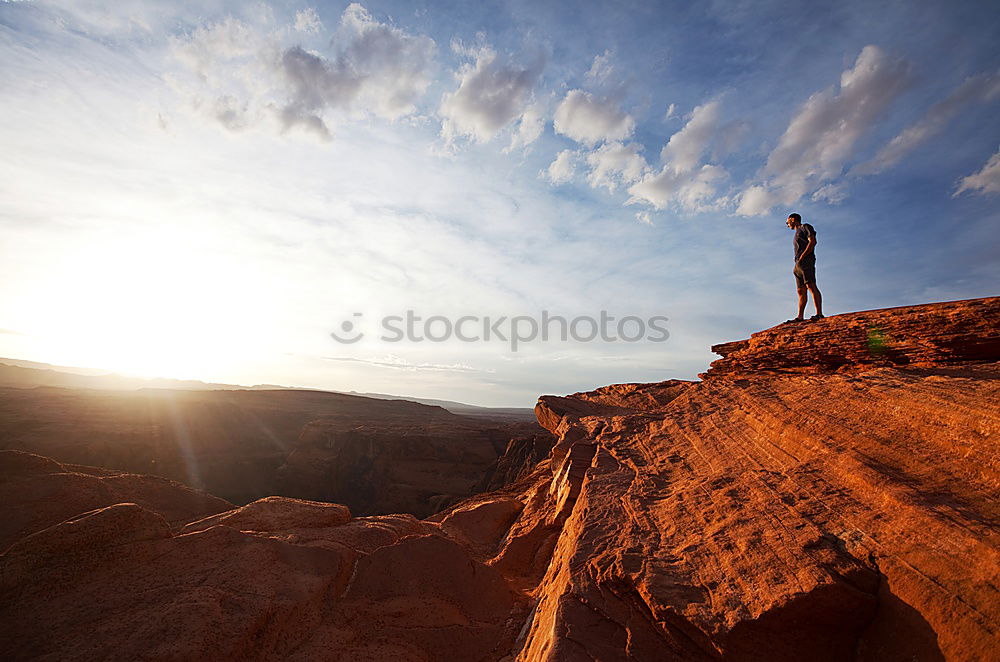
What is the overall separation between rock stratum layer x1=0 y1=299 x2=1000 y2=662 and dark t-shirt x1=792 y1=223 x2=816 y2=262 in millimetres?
2083

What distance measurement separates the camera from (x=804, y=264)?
7906 mm

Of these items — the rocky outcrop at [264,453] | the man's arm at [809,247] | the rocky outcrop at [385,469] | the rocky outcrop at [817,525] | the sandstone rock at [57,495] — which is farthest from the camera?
the rocky outcrop at [264,453]

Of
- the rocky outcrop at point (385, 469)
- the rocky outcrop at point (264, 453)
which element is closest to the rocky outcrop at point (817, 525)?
the rocky outcrop at point (264, 453)

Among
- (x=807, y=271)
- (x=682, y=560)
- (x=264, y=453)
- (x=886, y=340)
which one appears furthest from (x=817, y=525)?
(x=264, y=453)

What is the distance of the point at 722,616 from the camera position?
120 inches

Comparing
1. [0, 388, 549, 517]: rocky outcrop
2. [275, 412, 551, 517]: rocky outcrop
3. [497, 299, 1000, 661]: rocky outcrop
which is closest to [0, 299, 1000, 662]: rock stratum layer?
[497, 299, 1000, 661]: rocky outcrop

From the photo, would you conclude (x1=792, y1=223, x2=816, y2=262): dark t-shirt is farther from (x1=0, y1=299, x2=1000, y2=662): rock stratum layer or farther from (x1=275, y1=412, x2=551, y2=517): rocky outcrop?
(x1=275, y1=412, x2=551, y2=517): rocky outcrop

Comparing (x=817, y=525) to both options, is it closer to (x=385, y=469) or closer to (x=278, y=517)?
(x=278, y=517)

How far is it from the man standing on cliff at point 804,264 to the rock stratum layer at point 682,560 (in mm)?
1644

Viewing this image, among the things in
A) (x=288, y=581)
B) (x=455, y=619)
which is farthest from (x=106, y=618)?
(x=455, y=619)

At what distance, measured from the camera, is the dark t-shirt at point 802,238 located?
7.90 m

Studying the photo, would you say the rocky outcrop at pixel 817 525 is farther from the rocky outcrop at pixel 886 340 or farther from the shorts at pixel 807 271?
the shorts at pixel 807 271

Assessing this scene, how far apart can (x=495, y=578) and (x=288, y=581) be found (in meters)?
2.77

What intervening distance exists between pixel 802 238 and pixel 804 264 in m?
0.52
